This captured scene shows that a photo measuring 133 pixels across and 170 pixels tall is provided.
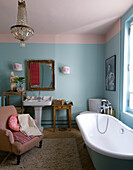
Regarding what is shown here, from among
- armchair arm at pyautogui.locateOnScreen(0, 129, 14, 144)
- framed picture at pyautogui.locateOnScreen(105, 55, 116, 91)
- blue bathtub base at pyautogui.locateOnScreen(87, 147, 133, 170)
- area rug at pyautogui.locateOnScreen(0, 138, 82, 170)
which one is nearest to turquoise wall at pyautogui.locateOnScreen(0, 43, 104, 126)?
framed picture at pyautogui.locateOnScreen(105, 55, 116, 91)

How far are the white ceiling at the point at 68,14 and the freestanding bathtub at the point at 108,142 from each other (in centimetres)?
209

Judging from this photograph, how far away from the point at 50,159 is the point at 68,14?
274 cm

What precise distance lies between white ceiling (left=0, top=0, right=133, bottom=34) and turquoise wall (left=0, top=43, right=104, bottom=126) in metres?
0.48

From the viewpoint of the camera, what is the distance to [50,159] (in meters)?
2.00

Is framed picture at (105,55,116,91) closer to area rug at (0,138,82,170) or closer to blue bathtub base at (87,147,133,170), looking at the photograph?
area rug at (0,138,82,170)

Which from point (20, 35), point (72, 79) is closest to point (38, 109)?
point (72, 79)

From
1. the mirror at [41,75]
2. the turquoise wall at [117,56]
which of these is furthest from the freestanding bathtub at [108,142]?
the mirror at [41,75]

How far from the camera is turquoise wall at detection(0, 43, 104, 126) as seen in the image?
11.3 ft

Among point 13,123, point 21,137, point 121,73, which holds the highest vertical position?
point 121,73

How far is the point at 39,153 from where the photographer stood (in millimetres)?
2170

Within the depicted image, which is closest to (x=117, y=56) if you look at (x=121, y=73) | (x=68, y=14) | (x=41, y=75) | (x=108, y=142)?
(x=121, y=73)

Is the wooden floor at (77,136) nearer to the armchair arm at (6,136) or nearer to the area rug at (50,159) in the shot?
the area rug at (50,159)

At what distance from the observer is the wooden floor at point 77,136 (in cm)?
189

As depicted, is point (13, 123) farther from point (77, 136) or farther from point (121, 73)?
point (121, 73)
